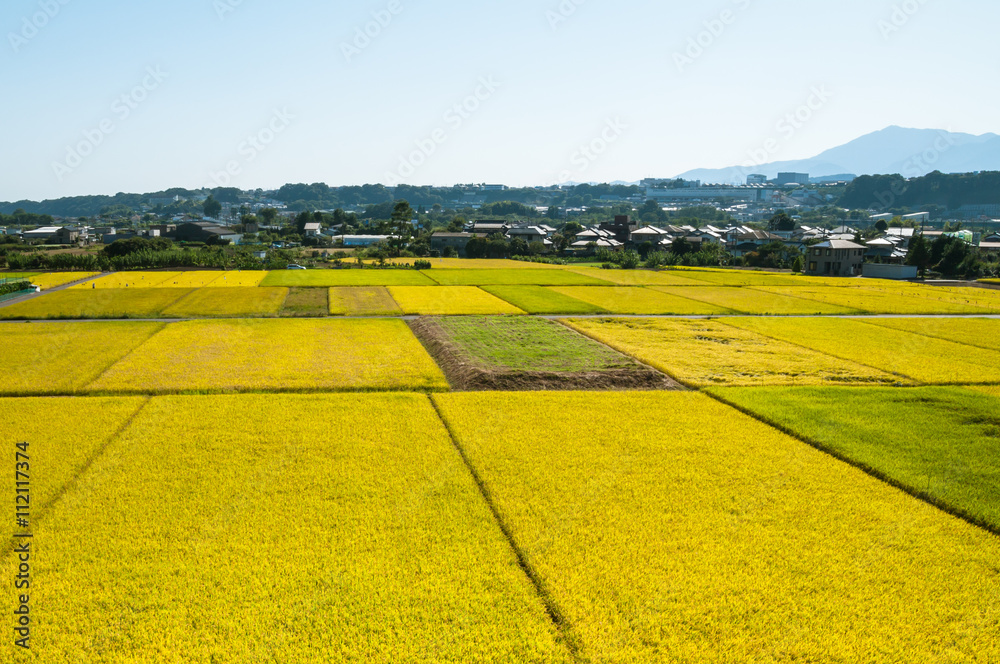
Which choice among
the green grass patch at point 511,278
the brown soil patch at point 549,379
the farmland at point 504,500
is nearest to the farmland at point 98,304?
the farmland at point 504,500

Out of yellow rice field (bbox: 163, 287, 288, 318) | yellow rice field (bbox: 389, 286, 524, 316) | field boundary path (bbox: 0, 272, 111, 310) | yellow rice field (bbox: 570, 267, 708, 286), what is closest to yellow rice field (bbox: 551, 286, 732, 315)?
yellow rice field (bbox: 570, 267, 708, 286)

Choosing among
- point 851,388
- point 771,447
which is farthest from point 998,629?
point 851,388

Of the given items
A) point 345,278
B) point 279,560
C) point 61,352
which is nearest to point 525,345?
point 279,560

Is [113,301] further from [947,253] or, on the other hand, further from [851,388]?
[947,253]

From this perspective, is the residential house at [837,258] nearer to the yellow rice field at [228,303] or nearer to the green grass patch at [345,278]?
the green grass patch at [345,278]

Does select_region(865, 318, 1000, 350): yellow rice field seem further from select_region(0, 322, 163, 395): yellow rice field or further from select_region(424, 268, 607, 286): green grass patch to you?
select_region(0, 322, 163, 395): yellow rice field

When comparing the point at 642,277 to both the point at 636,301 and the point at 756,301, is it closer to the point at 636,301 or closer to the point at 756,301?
the point at 756,301
